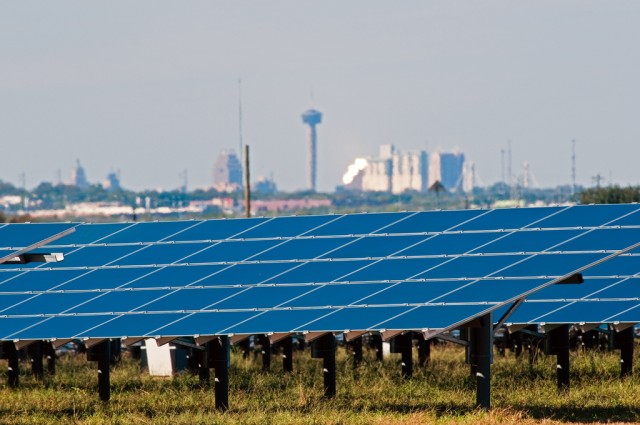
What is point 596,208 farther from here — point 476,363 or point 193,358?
point 193,358

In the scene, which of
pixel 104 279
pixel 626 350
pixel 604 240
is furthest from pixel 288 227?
pixel 626 350

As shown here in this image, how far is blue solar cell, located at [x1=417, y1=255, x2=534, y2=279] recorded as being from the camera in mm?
25578

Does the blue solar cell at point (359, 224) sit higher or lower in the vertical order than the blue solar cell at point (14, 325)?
higher

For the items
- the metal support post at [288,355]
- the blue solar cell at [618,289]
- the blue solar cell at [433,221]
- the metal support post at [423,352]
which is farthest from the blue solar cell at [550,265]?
the metal support post at [423,352]

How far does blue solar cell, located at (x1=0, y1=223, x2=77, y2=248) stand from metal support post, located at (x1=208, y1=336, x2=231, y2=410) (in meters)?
3.56

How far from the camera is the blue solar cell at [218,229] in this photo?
96.0ft

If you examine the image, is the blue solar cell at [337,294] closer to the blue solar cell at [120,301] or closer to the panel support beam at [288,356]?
the blue solar cell at [120,301]

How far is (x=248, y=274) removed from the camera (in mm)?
27500

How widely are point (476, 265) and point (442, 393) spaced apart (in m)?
5.86

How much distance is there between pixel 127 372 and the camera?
1489 inches

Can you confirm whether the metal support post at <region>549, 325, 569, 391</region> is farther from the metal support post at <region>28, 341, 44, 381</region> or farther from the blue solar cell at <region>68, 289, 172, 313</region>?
the metal support post at <region>28, 341, 44, 381</region>

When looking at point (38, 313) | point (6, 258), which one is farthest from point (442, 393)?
point (6, 258)

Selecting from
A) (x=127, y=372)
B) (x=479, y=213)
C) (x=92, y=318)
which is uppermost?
(x=479, y=213)

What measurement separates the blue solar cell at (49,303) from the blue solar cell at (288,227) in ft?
11.2
